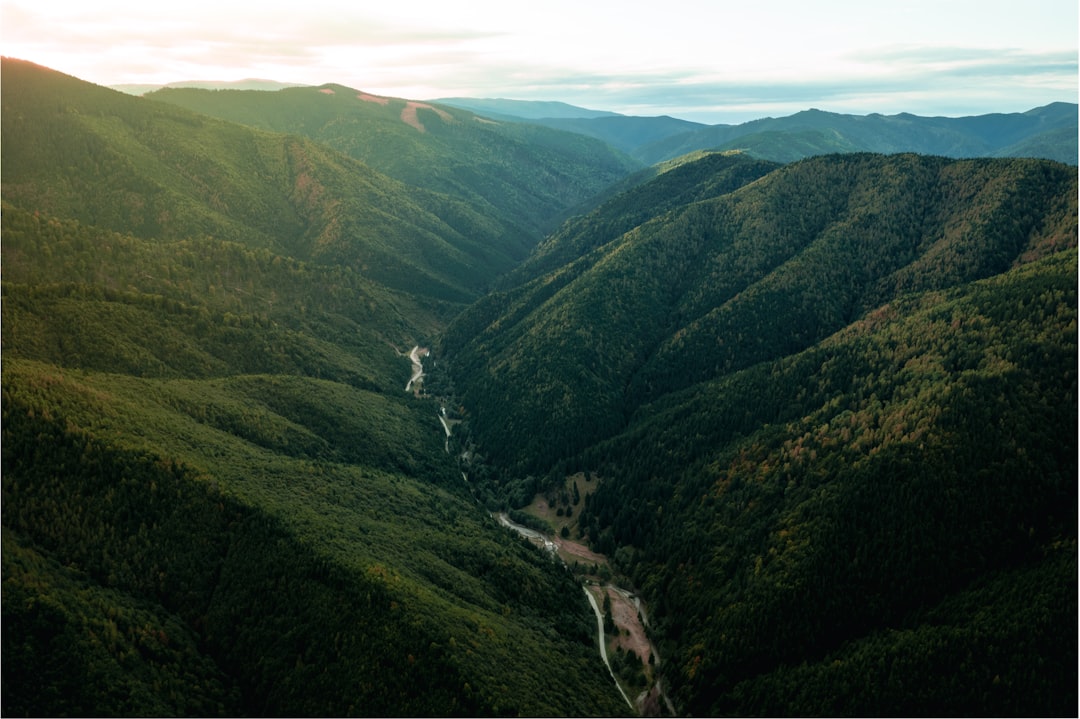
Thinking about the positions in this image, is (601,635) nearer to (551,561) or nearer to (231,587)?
(551,561)

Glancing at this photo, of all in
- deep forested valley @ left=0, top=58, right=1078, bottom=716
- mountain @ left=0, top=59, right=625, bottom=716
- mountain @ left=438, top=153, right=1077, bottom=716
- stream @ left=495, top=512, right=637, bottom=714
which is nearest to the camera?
mountain @ left=0, top=59, right=625, bottom=716

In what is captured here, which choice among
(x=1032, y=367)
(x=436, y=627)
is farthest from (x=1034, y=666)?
(x=436, y=627)

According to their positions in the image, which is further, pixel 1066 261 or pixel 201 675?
pixel 1066 261

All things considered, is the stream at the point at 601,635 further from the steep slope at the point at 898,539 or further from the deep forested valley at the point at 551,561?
the steep slope at the point at 898,539

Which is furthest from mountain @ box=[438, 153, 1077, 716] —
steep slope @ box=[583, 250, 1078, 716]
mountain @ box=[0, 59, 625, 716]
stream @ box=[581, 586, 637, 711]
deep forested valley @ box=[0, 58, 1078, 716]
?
mountain @ box=[0, 59, 625, 716]

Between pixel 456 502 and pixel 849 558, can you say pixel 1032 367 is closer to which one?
pixel 849 558

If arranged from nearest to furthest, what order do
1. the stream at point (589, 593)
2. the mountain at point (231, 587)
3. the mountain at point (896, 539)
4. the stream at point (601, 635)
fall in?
the mountain at point (231, 587), the mountain at point (896, 539), the stream at point (601, 635), the stream at point (589, 593)

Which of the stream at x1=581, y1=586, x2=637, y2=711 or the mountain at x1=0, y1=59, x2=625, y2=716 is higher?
the mountain at x1=0, y1=59, x2=625, y2=716

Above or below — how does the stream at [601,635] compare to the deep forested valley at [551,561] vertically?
below

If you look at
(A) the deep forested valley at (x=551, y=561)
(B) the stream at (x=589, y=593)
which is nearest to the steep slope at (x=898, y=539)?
(A) the deep forested valley at (x=551, y=561)

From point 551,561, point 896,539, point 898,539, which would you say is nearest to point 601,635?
point 551,561

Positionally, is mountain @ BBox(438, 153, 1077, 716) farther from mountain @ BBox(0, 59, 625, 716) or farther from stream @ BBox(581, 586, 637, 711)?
mountain @ BBox(0, 59, 625, 716)
